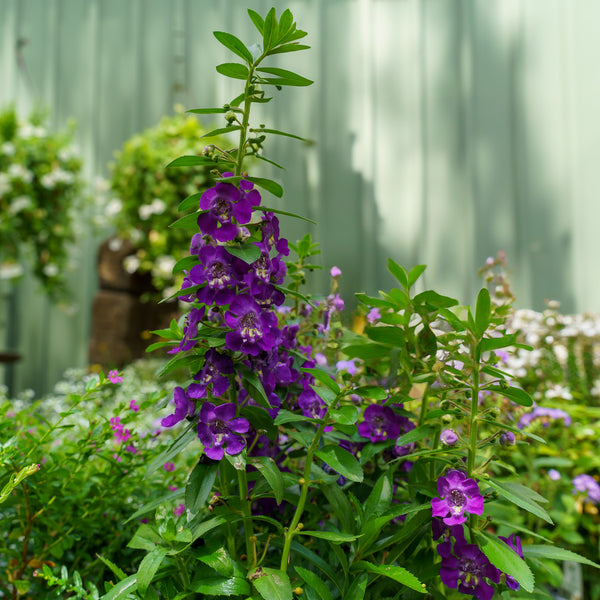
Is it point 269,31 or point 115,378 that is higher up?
point 269,31

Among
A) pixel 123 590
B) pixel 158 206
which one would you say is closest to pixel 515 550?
pixel 123 590

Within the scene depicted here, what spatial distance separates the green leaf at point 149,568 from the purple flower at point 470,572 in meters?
0.37

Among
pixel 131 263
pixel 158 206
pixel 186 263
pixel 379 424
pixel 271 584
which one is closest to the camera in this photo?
pixel 271 584

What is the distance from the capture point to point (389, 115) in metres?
3.34

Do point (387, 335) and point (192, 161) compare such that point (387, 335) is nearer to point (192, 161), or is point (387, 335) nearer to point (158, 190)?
point (192, 161)

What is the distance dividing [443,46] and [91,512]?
3.10 metres

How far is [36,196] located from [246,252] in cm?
324

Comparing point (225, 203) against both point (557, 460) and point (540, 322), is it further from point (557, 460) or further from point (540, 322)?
point (540, 322)

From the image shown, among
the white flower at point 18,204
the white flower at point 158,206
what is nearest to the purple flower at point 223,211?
the white flower at point 158,206

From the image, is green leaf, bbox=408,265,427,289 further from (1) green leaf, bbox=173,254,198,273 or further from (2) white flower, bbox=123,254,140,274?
(2) white flower, bbox=123,254,140,274

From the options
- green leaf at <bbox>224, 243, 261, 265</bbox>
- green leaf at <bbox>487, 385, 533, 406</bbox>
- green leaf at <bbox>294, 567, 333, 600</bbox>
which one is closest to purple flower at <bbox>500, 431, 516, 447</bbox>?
green leaf at <bbox>487, 385, 533, 406</bbox>

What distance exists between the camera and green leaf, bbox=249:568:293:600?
24.7 inches

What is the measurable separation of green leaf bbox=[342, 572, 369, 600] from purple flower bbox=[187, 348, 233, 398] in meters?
0.29

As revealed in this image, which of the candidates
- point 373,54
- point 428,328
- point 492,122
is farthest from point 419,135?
point 428,328
